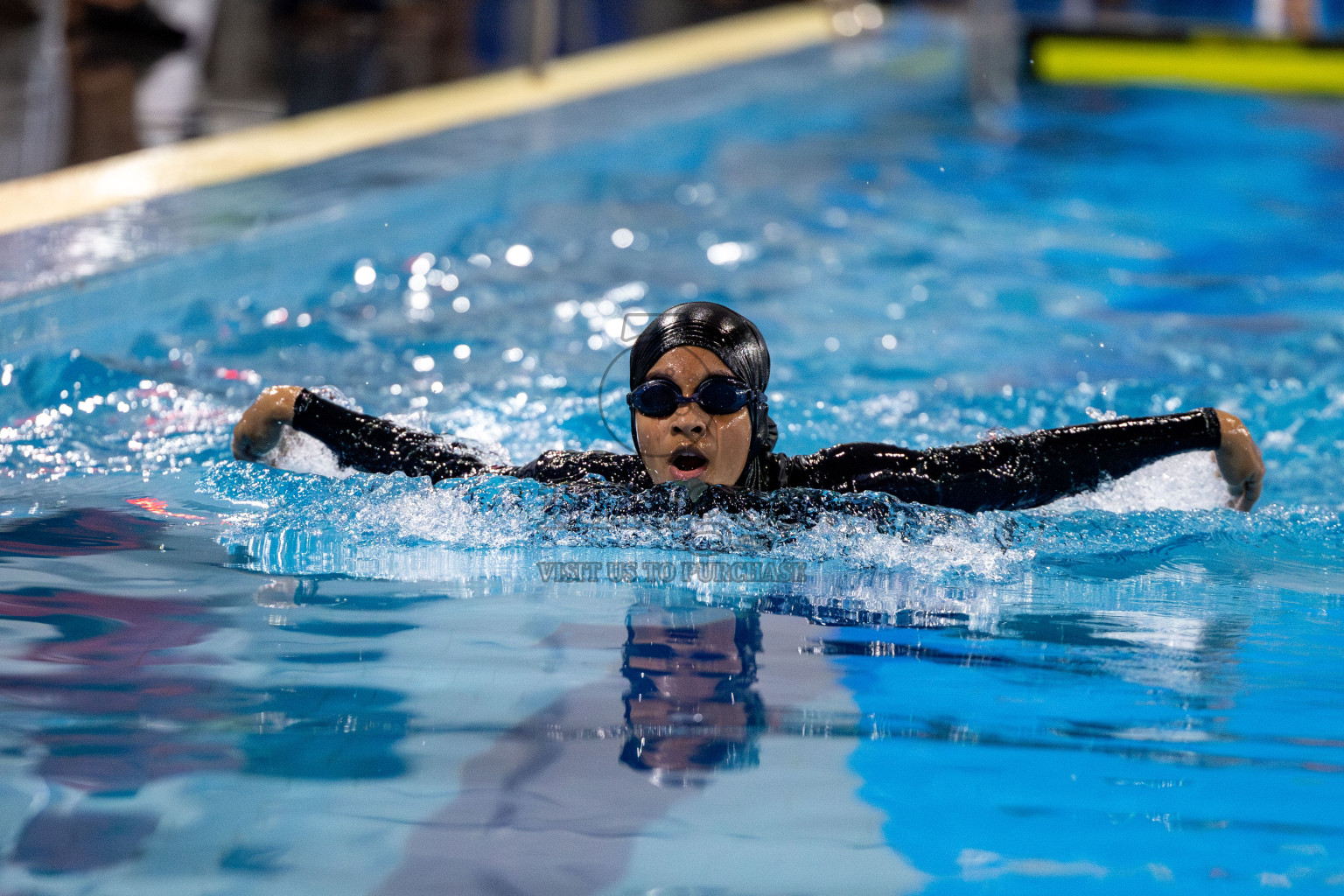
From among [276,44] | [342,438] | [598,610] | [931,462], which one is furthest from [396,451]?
[276,44]

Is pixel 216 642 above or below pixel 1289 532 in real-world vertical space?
below

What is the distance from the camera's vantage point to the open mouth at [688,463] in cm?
322

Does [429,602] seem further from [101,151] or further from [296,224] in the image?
[101,151]

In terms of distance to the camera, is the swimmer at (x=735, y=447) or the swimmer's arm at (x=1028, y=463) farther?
the swimmer's arm at (x=1028, y=463)

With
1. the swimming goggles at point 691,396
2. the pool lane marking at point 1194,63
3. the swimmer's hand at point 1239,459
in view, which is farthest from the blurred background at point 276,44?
the swimmer's hand at point 1239,459

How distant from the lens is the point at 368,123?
8477 mm

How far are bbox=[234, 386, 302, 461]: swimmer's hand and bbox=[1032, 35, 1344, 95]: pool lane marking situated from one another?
10574 millimetres

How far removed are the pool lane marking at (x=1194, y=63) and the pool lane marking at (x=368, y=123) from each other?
245 cm

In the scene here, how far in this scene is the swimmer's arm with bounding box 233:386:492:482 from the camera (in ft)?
12.0

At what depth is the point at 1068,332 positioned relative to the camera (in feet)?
20.4

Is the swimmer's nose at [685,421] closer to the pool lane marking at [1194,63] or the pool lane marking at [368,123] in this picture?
the pool lane marking at [368,123]

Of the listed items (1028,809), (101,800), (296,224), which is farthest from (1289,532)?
(296,224)

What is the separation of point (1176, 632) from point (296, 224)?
447 cm

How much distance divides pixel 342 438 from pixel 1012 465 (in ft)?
5.49
